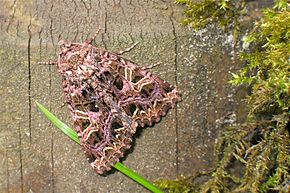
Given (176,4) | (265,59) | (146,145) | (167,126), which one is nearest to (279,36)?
(265,59)

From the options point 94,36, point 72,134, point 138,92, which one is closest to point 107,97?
point 138,92

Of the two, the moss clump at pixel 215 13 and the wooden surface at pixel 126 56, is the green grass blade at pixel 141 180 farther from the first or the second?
the moss clump at pixel 215 13

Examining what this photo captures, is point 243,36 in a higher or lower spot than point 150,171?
higher

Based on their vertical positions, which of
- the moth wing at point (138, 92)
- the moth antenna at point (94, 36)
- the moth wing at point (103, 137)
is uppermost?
the moth antenna at point (94, 36)

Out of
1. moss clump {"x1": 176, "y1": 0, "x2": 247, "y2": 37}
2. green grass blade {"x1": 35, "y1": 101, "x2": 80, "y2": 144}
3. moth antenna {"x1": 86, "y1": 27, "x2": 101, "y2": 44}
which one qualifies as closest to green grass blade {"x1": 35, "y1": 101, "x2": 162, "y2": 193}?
green grass blade {"x1": 35, "y1": 101, "x2": 80, "y2": 144}

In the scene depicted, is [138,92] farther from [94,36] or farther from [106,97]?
[94,36]

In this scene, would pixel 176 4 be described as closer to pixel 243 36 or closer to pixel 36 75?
pixel 243 36

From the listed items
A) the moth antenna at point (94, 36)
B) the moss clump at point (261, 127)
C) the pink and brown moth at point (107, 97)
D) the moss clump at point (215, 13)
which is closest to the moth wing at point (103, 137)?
the pink and brown moth at point (107, 97)
